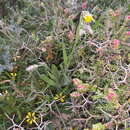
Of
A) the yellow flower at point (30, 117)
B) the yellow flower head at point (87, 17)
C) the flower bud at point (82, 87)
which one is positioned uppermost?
the yellow flower head at point (87, 17)

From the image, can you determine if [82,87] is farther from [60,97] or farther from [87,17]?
[87,17]

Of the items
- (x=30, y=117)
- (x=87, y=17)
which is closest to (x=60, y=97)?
(x=30, y=117)

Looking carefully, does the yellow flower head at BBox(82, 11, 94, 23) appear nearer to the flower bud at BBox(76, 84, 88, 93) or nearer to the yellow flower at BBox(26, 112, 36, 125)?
the flower bud at BBox(76, 84, 88, 93)

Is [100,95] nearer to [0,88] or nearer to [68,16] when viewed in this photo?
[0,88]

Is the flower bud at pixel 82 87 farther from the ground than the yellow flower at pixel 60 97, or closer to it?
farther from the ground

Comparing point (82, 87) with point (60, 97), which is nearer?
point (82, 87)

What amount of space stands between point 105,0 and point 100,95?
89 centimetres

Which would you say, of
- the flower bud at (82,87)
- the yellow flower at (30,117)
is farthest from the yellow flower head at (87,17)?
the yellow flower at (30,117)

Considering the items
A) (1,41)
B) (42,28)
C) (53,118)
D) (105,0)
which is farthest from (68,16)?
(53,118)

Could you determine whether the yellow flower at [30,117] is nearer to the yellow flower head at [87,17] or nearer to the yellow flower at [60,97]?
the yellow flower at [60,97]

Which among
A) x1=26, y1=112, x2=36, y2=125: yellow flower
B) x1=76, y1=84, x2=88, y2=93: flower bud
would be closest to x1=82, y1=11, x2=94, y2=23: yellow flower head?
x1=76, y1=84, x2=88, y2=93: flower bud

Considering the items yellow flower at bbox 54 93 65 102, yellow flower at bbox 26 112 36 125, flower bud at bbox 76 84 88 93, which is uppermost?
flower bud at bbox 76 84 88 93

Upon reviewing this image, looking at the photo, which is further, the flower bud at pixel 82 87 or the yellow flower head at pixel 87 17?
the yellow flower head at pixel 87 17

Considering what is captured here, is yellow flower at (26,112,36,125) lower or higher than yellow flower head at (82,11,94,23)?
lower
